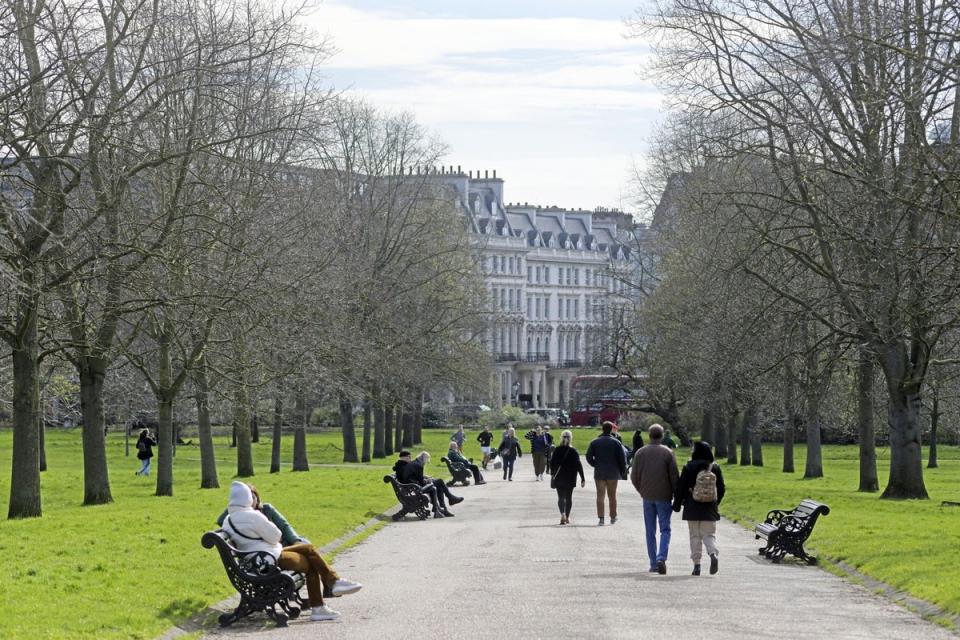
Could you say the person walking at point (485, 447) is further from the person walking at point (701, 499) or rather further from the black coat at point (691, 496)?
A: the person walking at point (701, 499)

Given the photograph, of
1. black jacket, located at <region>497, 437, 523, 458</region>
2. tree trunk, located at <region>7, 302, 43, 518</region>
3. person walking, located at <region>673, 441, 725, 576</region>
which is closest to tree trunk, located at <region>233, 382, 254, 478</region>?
black jacket, located at <region>497, 437, 523, 458</region>

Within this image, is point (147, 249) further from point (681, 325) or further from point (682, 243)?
point (682, 243)

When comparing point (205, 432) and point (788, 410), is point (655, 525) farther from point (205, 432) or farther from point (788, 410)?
point (788, 410)

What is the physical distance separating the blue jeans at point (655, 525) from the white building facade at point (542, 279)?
121 metres

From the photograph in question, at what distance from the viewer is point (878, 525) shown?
2341 cm

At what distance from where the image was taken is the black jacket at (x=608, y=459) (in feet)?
82.3

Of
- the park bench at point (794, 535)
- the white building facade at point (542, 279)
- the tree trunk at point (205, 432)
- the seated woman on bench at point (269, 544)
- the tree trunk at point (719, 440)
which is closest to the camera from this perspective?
the seated woman on bench at point (269, 544)

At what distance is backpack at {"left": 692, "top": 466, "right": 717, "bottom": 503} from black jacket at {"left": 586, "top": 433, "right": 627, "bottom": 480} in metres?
7.87

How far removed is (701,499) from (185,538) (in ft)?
23.8

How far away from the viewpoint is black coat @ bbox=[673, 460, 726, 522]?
1709 cm

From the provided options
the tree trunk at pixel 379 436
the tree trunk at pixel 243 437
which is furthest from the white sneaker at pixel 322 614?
the tree trunk at pixel 379 436

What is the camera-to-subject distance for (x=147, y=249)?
73.3ft

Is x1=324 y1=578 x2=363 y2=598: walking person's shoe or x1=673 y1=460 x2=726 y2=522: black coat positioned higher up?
x1=673 y1=460 x2=726 y2=522: black coat

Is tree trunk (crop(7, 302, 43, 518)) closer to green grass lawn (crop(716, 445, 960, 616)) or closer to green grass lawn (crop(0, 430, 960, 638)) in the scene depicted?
green grass lawn (crop(0, 430, 960, 638))
